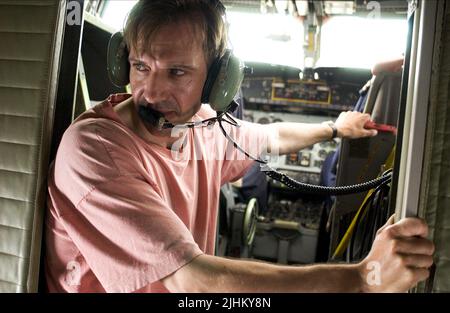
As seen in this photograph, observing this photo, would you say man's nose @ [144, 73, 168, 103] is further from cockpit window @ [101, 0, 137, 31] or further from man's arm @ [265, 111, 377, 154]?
cockpit window @ [101, 0, 137, 31]

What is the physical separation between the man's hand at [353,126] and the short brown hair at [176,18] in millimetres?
690

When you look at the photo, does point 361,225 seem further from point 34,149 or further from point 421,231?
point 34,149

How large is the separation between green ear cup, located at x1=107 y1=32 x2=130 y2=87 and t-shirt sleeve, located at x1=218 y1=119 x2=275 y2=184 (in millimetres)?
511

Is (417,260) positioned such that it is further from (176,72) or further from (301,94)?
(301,94)

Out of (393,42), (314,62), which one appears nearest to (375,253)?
Result: (393,42)

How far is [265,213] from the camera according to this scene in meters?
3.87

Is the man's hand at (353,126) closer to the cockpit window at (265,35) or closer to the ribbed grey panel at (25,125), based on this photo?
the ribbed grey panel at (25,125)

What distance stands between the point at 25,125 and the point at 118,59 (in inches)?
13.8

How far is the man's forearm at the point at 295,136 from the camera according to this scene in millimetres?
1769

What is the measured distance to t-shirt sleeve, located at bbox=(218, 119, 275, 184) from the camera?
1.65 m

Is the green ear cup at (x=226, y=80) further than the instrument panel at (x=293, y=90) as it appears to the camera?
No

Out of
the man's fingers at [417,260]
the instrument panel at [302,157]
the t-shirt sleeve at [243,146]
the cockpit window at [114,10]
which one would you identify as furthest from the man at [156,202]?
the instrument panel at [302,157]

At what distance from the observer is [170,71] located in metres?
1.18

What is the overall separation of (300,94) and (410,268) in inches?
115
